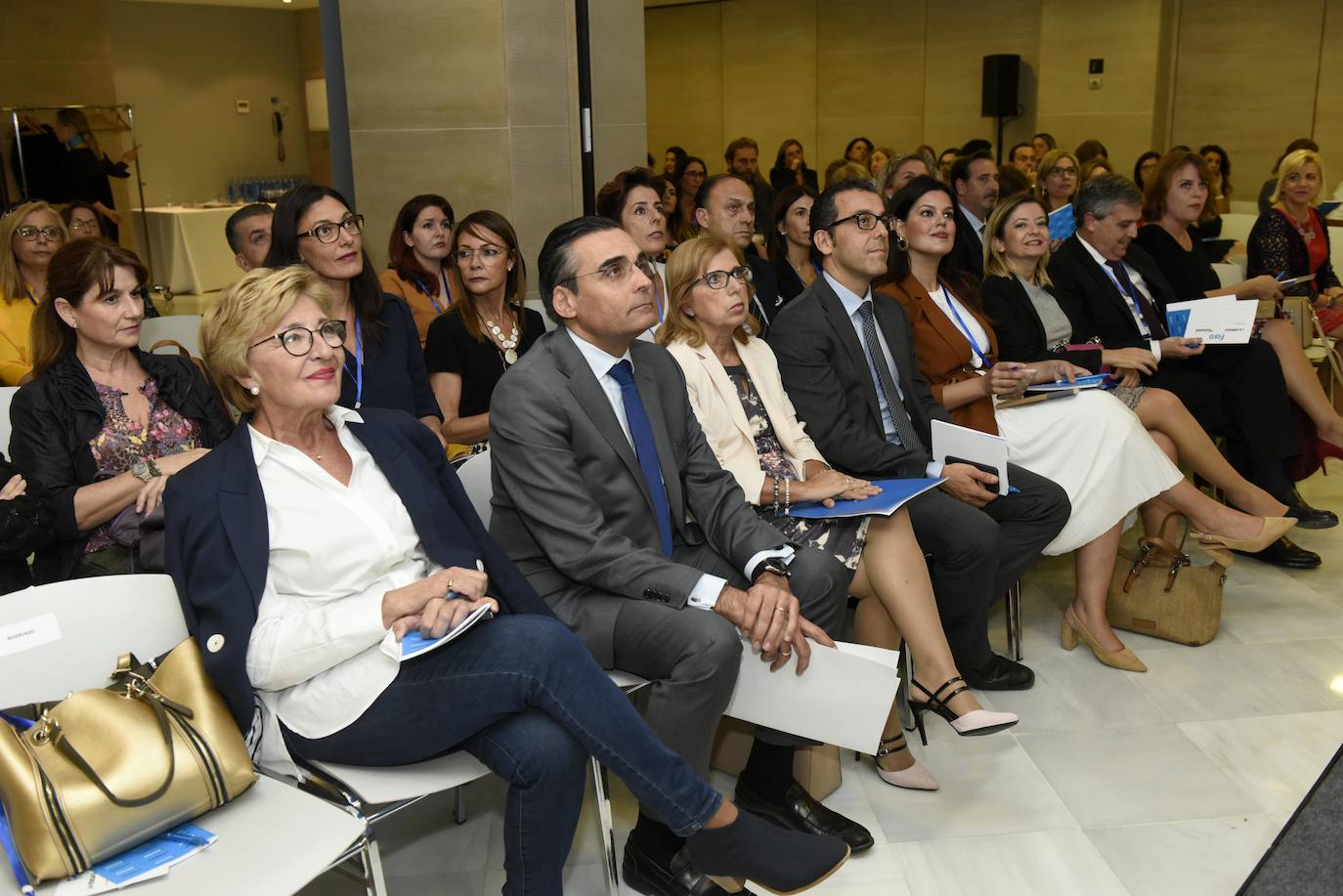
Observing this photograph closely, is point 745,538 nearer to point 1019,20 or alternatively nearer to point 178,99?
point 1019,20

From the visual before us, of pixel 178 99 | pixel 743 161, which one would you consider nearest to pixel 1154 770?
pixel 743 161

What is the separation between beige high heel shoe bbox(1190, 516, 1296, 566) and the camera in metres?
3.87

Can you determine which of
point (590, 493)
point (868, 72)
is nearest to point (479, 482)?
point (590, 493)

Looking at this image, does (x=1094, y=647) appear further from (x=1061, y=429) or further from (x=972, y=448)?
(x=972, y=448)

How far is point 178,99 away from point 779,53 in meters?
7.58

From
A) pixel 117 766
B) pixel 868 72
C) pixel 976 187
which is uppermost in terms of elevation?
pixel 868 72

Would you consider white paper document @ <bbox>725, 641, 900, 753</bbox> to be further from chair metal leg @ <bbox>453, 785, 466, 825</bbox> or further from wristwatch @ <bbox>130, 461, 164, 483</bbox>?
wristwatch @ <bbox>130, 461, 164, 483</bbox>

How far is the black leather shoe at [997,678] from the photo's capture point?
3.62 metres

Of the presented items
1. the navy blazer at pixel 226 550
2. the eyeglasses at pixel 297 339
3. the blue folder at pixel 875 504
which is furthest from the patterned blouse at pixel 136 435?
the blue folder at pixel 875 504

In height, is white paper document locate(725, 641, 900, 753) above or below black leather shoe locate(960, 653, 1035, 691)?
above

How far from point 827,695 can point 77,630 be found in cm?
152

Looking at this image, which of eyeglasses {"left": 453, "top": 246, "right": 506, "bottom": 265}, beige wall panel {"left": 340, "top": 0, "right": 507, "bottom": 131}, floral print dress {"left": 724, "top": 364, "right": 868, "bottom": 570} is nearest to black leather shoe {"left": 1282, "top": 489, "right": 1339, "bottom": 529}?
floral print dress {"left": 724, "top": 364, "right": 868, "bottom": 570}

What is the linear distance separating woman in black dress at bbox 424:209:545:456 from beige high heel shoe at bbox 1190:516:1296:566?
7.86 feet

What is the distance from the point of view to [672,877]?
260 cm
